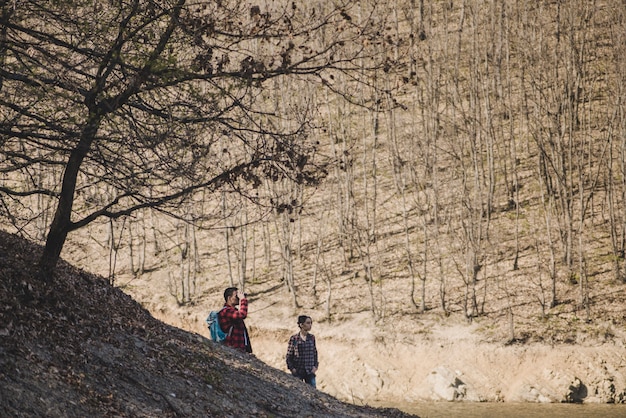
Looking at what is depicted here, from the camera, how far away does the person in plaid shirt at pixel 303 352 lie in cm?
1223

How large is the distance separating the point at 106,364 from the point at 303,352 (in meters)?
4.95

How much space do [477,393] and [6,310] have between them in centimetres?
1578

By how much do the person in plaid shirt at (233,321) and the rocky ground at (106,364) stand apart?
56cm

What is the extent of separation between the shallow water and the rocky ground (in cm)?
790

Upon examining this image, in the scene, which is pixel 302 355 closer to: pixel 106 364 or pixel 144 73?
pixel 106 364

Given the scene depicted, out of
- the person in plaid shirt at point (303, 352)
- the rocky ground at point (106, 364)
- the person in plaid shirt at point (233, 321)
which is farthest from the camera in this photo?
the person in plaid shirt at point (303, 352)

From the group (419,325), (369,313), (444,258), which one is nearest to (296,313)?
(369,313)

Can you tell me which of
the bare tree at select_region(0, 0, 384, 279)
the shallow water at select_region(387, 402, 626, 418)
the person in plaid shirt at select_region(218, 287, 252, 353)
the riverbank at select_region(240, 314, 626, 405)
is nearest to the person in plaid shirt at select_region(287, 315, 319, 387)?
the person in plaid shirt at select_region(218, 287, 252, 353)

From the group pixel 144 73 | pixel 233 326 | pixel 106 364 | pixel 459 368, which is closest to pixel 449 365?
pixel 459 368

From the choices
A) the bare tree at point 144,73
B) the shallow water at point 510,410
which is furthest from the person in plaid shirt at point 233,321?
the shallow water at point 510,410

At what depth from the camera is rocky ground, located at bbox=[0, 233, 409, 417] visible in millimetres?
6668

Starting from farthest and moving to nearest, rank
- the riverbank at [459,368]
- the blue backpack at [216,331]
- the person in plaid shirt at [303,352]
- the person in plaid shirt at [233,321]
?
the riverbank at [459,368]
the person in plaid shirt at [303,352]
the blue backpack at [216,331]
the person in plaid shirt at [233,321]

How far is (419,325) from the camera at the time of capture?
76.2 ft

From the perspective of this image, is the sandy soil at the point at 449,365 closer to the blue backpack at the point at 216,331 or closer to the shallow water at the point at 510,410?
the shallow water at the point at 510,410
